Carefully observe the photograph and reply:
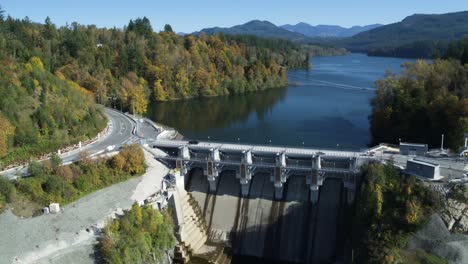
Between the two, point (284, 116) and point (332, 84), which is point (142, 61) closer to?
point (284, 116)

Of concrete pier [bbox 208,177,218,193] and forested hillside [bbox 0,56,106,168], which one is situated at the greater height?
forested hillside [bbox 0,56,106,168]

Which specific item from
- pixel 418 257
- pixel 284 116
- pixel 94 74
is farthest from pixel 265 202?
pixel 94 74

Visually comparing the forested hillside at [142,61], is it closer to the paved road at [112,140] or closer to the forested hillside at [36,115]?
the paved road at [112,140]

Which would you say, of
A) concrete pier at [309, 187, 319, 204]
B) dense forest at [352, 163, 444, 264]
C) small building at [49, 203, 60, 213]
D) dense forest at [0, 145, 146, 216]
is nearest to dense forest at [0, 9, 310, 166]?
dense forest at [0, 145, 146, 216]

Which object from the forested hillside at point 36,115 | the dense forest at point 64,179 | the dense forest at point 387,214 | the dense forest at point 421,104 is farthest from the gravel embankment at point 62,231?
the dense forest at point 421,104

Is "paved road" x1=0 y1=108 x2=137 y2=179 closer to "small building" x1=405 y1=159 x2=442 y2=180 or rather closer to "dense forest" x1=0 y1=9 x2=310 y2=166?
"dense forest" x1=0 y1=9 x2=310 y2=166

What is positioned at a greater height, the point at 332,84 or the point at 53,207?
the point at 332,84

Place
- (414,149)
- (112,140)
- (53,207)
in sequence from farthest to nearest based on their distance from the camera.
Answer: (112,140) < (414,149) < (53,207)
